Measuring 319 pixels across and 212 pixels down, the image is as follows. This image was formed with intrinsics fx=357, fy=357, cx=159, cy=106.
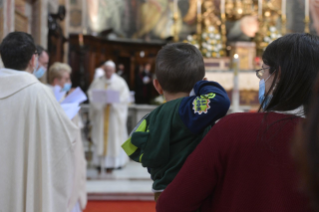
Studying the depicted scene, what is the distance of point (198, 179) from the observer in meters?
1.03

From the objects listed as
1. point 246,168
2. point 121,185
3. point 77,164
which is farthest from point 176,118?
point 121,185

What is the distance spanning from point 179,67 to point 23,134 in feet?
4.05

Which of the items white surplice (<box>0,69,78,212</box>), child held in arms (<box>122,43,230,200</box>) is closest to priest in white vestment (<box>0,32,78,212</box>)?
white surplice (<box>0,69,78,212</box>)

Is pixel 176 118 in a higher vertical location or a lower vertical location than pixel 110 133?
higher

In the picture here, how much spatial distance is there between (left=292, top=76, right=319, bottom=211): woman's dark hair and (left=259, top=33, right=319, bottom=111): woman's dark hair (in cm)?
27

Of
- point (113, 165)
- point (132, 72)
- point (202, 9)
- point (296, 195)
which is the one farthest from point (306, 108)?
point (132, 72)

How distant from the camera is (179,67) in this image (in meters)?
1.49

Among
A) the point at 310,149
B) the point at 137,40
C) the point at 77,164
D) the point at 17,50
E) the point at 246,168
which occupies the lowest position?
the point at 77,164

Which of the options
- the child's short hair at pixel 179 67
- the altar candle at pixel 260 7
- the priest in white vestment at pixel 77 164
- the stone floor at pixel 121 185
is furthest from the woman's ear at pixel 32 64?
the altar candle at pixel 260 7

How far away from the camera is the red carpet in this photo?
4441 millimetres

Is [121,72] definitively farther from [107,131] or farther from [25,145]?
[25,145]

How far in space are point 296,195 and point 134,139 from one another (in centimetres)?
65

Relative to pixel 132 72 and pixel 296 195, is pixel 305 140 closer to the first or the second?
pixel 296 195

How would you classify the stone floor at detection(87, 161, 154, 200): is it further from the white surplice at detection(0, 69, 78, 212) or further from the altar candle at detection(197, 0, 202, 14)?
the altar candle at detection(197, 0, 202, 14)
